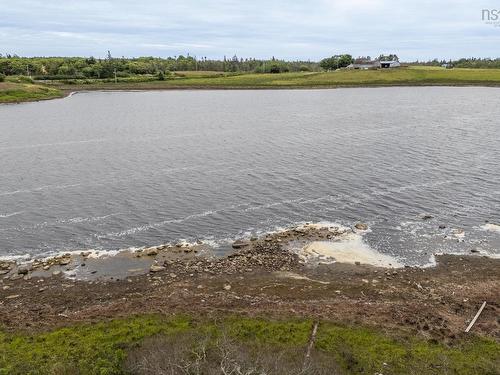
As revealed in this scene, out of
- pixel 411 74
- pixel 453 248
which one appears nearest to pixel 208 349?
pixel 453 248

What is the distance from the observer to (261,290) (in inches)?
1118

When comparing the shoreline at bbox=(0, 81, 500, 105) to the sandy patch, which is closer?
the sandy patch

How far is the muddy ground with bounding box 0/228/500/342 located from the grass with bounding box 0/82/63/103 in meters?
125

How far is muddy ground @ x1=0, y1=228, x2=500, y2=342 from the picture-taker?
25.0 m

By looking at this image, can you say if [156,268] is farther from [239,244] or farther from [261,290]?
[261,290]

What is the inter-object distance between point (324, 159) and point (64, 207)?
3445 centimetres

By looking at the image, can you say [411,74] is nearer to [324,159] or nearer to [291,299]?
[324,159]

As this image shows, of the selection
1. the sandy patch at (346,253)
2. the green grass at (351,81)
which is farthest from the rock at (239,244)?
the green grass at (351,81)

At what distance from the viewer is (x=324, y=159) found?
6256 cm

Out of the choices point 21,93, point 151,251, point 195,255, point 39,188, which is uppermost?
point 21,93

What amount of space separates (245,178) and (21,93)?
120m

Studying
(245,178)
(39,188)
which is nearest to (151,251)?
(245,178)

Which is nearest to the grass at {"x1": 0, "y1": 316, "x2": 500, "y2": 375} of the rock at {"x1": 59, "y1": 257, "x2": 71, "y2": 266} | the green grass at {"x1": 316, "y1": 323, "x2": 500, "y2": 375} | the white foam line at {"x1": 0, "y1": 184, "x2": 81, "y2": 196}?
the green grass at {"x1": 316, "y1": 323, "x2": 500, "y2": 375}

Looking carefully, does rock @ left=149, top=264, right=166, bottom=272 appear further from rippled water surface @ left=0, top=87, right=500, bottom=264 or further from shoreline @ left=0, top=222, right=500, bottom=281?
rippled water surface @ left=0, top=87, right=500, bottom=264
